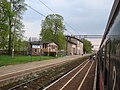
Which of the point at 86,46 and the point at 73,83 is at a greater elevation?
the point at 86,46

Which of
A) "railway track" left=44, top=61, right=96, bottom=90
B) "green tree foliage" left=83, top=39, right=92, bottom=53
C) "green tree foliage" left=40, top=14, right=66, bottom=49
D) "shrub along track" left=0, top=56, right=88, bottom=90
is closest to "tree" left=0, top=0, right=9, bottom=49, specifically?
"shrub along track" left=0, top=56, right=88, bottom=90

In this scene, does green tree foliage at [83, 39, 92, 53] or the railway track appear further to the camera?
A: green tree foliage at [83, 39, 92, 53]

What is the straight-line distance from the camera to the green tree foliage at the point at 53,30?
275 ft

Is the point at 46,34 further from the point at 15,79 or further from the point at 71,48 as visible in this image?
the point at 15,79

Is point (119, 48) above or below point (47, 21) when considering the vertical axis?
below

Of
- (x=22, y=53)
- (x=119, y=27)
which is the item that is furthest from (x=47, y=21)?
(x=119, y=27)

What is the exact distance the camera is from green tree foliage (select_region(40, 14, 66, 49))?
83.9 meters

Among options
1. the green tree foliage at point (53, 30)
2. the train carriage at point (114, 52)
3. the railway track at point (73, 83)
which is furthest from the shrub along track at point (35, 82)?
the green tree foliage at point (53, 30)

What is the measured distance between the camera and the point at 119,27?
10.7 feet

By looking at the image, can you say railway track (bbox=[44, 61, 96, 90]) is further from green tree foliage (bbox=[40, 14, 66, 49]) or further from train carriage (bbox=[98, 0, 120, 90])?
green tree foliage (bbox=[40, 14, 66, 49])

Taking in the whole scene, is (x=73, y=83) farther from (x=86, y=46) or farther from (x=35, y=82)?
(x=86, y=46)

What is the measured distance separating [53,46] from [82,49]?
82553 millimetres

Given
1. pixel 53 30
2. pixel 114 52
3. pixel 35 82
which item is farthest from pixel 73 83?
pixel 53 30

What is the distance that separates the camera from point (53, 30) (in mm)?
84812
